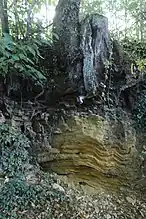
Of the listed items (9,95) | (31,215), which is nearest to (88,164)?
(31,215)

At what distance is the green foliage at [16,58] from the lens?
373 centimetres

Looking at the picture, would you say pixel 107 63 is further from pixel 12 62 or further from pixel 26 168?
pixel 26 168

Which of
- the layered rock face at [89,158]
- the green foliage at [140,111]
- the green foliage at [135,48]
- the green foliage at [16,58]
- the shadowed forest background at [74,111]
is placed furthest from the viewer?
the green foliage at [135,48]

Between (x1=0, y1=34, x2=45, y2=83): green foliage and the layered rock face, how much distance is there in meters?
0.96

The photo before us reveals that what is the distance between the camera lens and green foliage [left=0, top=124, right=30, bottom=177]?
12.7 feet

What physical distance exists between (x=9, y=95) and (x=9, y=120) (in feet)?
1.38

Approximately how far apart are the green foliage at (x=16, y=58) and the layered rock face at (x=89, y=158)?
0.96m

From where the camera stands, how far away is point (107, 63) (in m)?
4.56

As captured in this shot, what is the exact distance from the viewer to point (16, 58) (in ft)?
12.3

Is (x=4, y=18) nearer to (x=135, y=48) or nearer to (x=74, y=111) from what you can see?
(x=74, y=111)

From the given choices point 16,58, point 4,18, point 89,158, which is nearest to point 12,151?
point 89,158

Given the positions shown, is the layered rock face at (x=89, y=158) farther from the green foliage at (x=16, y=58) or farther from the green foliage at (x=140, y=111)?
the green foliage at (x=16, y=58)

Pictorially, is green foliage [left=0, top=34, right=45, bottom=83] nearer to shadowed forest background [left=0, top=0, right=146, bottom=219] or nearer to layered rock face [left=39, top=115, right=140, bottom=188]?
shadowed forest background [left=0, top=0, right=146, bottom=219]

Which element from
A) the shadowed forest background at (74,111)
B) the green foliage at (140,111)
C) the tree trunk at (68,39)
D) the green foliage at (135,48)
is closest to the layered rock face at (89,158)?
the shadowed forest background at (74,111)
